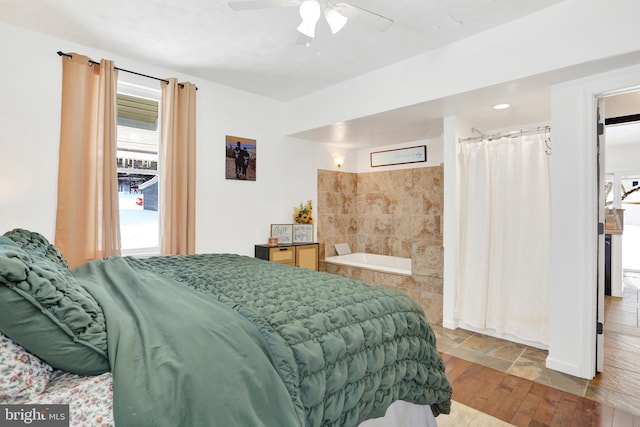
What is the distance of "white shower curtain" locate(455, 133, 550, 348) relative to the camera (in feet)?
10.5

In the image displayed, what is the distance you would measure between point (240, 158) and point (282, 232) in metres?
1.14

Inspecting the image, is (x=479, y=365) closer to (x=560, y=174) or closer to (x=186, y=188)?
(x=560, y=174)

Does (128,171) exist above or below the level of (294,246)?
above

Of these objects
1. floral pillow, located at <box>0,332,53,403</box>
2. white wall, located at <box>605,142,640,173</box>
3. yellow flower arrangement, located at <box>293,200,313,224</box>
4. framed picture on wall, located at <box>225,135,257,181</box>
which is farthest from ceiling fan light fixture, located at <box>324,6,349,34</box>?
white wall, located at <box>605,142,640,173</box>

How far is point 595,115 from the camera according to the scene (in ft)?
8.43

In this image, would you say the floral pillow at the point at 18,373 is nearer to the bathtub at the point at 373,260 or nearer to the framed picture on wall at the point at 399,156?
the bathtub at the point at 373,260

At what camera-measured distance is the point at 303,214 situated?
5.00 meters

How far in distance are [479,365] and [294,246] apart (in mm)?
2573

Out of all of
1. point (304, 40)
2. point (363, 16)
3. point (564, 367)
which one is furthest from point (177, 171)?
point (564, 367)

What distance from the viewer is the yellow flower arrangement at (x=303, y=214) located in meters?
4.95

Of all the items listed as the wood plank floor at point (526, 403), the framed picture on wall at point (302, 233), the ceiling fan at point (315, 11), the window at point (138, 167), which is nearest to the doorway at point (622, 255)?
the wood plank floor at point (526, 403)

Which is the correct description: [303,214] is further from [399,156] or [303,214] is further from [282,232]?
[399,156]

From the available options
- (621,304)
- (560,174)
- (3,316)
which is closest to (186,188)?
(3,316)

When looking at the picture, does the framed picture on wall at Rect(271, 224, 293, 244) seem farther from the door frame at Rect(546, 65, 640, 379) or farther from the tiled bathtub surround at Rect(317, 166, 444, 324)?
the door frame at Rect(546, 65, 640, 379)
